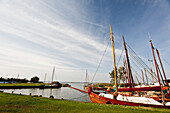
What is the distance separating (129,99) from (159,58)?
23261mm

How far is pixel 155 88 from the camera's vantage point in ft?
42.4

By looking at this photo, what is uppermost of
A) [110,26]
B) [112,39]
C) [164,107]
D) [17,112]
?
[110,26]

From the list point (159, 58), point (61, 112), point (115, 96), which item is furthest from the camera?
point (159, 58)

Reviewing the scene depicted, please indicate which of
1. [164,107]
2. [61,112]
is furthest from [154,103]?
[61,112]

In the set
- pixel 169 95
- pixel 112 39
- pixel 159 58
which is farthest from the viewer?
pixel 159 58

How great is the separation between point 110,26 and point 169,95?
19591mm

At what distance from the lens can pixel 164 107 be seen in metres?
11.8

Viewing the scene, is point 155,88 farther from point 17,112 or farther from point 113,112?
point 17,112

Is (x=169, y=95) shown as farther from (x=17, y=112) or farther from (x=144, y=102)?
(x=17, y=112)

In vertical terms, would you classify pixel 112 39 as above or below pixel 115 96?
above

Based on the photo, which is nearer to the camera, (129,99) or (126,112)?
(126,112)

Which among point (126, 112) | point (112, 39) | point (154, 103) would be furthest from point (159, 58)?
point (126, 112)

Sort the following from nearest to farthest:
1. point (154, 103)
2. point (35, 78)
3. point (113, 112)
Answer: point (113, 112)
point (154, 103)
point (35, 78)

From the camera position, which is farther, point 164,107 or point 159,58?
point 159,58
